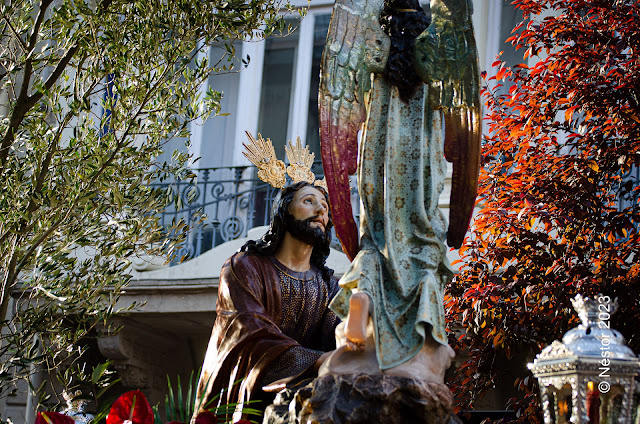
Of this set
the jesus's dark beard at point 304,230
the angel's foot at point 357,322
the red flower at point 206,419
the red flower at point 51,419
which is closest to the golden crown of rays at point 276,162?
the jesus's dark beard at point 304,230

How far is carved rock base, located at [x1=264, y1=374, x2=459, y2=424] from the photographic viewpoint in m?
3.46

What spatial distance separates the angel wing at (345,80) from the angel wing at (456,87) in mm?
204

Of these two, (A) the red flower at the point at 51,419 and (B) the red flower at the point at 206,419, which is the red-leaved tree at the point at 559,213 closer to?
(B) the red flower at the point at 206,419

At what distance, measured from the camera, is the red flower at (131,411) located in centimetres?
302

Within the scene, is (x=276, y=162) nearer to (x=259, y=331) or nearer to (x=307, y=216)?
(x=307, y=216)

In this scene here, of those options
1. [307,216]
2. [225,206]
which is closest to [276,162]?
[307,216]

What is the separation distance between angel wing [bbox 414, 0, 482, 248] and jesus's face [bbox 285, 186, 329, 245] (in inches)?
37.3

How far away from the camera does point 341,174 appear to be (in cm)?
416

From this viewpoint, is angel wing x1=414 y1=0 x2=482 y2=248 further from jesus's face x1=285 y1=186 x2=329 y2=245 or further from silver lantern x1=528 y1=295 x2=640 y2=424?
silver lantern x1=528 y1=295 x2=640 y2=424

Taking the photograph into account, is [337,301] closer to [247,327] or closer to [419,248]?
[419,248]

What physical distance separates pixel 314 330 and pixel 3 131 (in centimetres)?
260

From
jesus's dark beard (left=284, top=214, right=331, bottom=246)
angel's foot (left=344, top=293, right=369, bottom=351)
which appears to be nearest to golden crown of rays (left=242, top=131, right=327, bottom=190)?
jesus's dark beard (left=284, top=214, right=331, bottom=246)

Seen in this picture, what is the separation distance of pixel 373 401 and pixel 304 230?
1.56 meters

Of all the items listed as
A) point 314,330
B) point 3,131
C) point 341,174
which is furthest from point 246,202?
point 341,174
